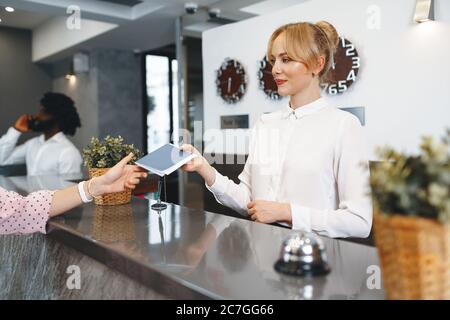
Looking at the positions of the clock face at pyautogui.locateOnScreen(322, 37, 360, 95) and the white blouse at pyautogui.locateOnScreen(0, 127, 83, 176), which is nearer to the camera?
the clock face at pyautogui.locateOnScreen(322, 37, 360, 95)

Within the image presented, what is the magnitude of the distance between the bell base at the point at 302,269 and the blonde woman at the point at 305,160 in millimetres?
556

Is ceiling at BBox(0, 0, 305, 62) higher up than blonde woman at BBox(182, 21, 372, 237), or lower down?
higher up

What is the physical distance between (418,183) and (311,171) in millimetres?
939

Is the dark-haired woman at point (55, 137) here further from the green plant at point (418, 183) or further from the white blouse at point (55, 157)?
the green plant at point (418, 183)

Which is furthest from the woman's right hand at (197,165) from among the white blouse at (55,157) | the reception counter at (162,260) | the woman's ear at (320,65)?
the white blouse at (55,157)

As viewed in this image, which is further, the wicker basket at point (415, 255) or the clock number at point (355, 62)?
the clock number at point (355, 62)

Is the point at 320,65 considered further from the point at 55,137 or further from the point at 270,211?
the point at 55,137

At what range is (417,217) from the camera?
0.64 metres

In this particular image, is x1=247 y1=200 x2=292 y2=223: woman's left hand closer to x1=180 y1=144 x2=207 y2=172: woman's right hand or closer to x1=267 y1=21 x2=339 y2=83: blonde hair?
x1=180 y1=144 x2=207 y2=172: woman's right hand

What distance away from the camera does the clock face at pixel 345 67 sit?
327 centimetres

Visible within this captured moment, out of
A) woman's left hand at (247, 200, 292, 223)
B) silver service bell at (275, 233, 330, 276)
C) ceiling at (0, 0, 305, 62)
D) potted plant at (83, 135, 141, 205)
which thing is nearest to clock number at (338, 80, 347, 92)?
ceiling at (0, 0, 305, 62)

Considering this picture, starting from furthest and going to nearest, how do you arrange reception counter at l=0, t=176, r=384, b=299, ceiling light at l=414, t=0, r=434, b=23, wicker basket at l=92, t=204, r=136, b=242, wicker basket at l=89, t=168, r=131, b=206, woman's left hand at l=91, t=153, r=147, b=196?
1. ceiling light at l=414, t=0, r=434, b=23
2. wicker basket at l=89, t=168, r=131, b=206
3. woman's left hand at l=91, t=153, r=147, b=196
4. wicker basket at l=92, t=204, r=136, b=242
5. reception counter at l=0, t=176, r=384, b=299

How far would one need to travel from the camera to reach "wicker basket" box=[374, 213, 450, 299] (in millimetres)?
626
